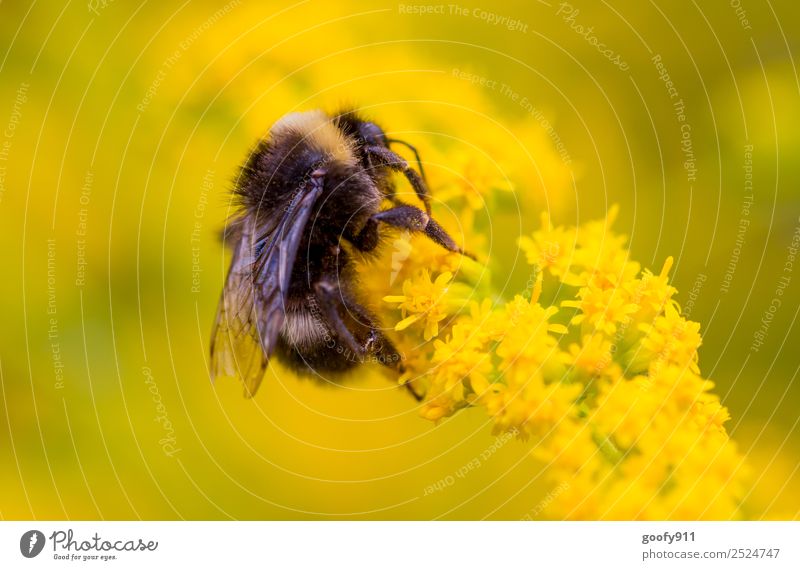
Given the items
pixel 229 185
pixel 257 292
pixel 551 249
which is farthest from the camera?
pixel 229 185

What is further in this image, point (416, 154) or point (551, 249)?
point (416, 154)

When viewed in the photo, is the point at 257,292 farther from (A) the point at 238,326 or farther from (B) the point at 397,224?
(B) the point at 397,224

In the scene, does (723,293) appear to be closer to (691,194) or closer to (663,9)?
(691,194)

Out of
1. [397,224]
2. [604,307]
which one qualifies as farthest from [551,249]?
[397,224]
